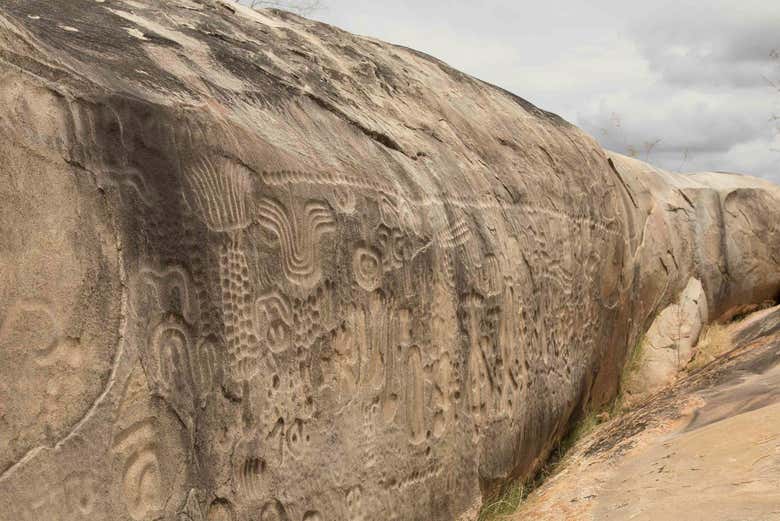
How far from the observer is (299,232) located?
106 inches

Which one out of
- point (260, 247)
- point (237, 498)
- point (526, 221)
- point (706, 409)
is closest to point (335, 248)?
point (260, 247)

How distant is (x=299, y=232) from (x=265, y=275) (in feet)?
0.65

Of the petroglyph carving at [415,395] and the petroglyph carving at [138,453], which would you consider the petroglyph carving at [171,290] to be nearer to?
the petroglyph carving at [138,453]

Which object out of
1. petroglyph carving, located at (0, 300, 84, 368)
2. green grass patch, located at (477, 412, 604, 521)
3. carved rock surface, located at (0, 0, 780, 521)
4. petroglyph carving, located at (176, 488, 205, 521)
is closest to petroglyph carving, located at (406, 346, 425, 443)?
carved rock surface, located at (0, 0, 780, 521)

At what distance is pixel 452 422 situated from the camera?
3328 millimetres

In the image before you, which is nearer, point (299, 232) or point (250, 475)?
point (250, 475)

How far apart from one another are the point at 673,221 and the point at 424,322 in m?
3.49

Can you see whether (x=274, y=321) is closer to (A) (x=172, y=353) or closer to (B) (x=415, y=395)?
(A) (x=172, y=353)

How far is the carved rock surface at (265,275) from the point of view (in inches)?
81.3

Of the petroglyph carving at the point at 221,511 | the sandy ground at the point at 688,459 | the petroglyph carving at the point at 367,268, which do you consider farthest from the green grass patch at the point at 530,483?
the petroglyph carving at the point at 221,511

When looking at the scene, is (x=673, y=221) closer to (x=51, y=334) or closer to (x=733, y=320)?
(x=733, y=320)

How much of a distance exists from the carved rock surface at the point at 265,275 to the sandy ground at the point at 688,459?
258 millimetres

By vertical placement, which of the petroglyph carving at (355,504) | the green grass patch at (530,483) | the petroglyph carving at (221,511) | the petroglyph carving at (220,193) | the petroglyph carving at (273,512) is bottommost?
the green grass patch at (530,483)

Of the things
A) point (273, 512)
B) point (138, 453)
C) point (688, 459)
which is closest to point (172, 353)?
point (138, 453)
